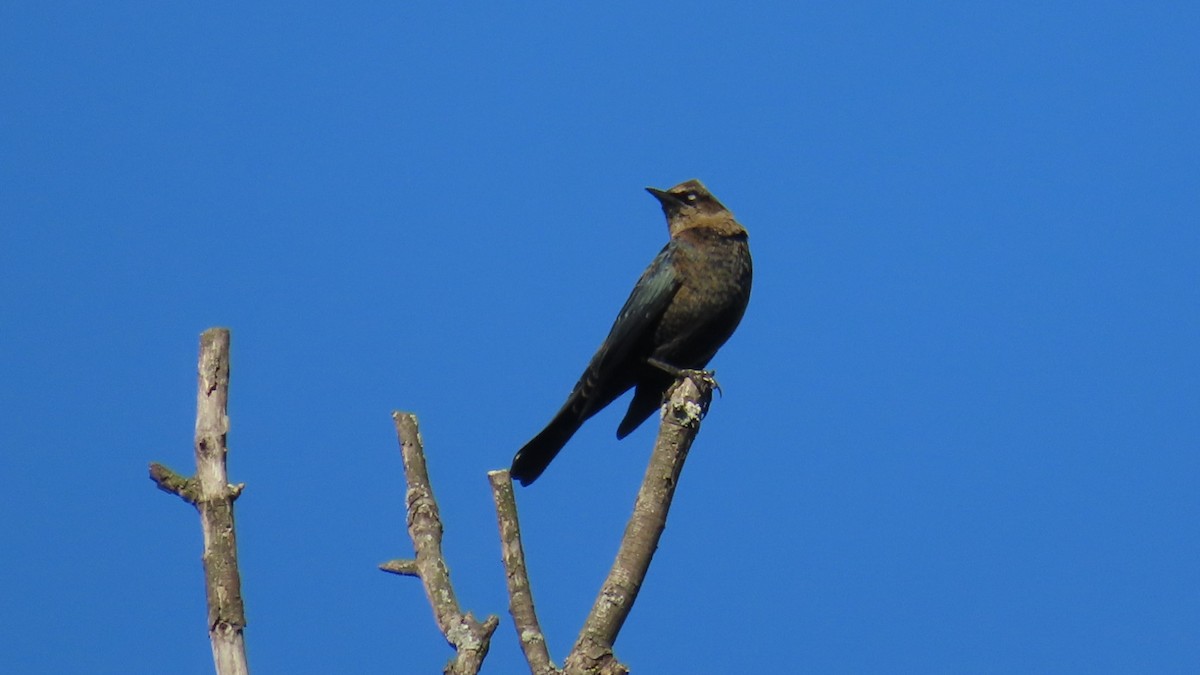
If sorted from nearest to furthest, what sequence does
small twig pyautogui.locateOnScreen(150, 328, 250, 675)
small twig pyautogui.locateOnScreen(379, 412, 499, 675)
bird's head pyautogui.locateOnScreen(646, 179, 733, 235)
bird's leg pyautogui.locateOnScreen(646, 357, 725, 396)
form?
small twig pyautogui.locateOnScreen(150, 328, 250, 675), small twig pyautogui.locateOnScreen(379, 412, 499, 675), bird's leg pyautogui.locateOnScreen(646, 357, 725, 396), bird's head pyautogui.locateOnScreen(646, 179, 733, 235)

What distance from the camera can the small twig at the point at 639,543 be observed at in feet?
12.1

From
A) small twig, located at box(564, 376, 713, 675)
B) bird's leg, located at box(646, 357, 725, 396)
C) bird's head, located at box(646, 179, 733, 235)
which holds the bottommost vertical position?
small twig, located at box(564, 376, 713, 675)

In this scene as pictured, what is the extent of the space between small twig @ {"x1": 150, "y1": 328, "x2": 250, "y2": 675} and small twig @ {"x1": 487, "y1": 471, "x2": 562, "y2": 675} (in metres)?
0.71

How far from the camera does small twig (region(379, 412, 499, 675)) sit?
3.81 m

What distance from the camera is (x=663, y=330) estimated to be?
6410 millimetres

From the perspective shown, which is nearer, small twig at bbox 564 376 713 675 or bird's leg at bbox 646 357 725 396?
small twig at bbox 564 376 713 675

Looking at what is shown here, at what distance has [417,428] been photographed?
434 cm

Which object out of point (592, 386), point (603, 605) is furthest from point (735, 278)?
point (603, 605)

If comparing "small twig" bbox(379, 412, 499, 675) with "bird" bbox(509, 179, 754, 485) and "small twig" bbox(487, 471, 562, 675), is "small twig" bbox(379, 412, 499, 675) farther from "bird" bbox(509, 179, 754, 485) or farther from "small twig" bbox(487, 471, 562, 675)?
"bird" bbox(509, 179, 754, 485)

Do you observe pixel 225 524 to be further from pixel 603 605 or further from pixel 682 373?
pixel 682 373

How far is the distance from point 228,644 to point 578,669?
0.84 m

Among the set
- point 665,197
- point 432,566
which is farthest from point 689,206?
point 432,566

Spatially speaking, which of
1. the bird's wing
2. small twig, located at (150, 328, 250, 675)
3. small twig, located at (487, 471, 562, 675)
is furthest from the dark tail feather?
small twig, located at (150, 328, 250, 675)

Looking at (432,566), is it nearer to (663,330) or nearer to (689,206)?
(663,330)
